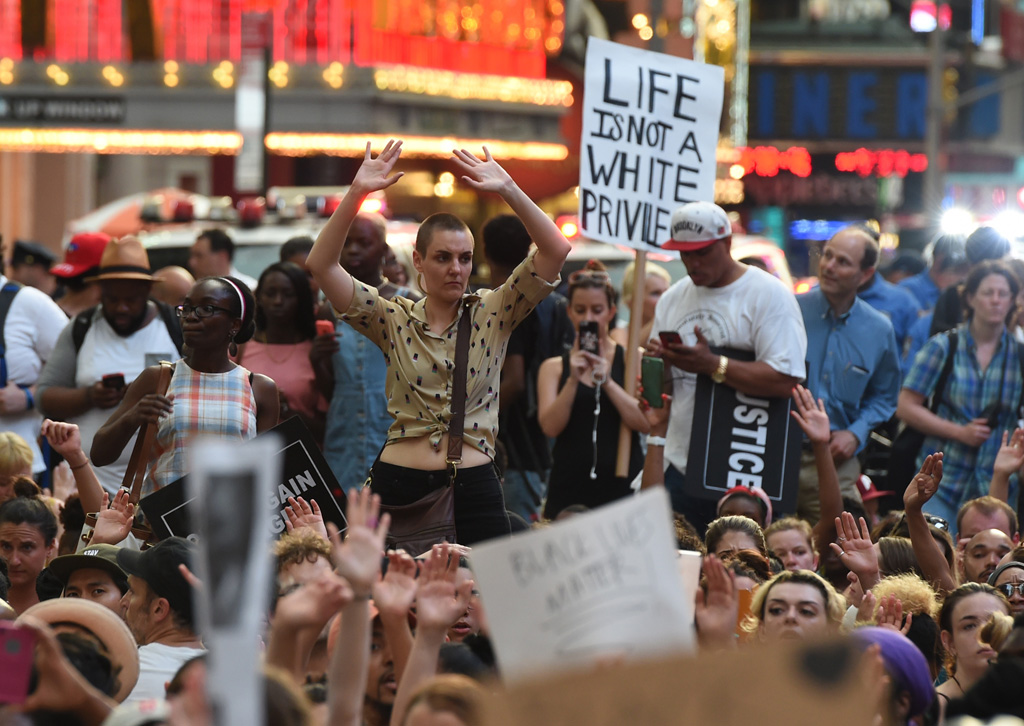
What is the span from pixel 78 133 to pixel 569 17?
29.1 ft

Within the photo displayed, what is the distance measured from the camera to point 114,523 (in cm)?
629

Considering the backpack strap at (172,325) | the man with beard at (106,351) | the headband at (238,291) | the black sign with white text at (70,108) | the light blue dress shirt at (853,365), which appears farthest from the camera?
the black sign with white text at (70,108)

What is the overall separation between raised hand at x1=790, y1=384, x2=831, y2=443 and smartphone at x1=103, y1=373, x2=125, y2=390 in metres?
2.97

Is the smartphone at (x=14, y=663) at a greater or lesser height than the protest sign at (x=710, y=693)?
lesser

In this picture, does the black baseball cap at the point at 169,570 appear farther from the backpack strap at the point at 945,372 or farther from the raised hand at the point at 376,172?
the backpack strap at the point at 945,372

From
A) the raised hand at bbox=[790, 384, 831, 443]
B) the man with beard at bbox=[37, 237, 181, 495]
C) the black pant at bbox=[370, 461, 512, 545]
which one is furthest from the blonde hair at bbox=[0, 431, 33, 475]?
A: the raised hand at bbox=[790, 384, 831, 443]

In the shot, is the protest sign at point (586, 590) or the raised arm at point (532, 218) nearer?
the protest sign at point (586, 590)

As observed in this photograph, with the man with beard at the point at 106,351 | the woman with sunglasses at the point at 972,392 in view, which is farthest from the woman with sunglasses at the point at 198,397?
the woman with sunglasses at the point at 972,392

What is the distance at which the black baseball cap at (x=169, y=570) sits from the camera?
519 centimetres

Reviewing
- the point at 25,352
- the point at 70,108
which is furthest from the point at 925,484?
the point at 70,108

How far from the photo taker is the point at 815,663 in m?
2.99

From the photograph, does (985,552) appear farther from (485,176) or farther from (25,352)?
(25,352)

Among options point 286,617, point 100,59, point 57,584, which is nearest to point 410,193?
point 100,59

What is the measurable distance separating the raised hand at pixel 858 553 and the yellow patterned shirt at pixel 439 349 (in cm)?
133
